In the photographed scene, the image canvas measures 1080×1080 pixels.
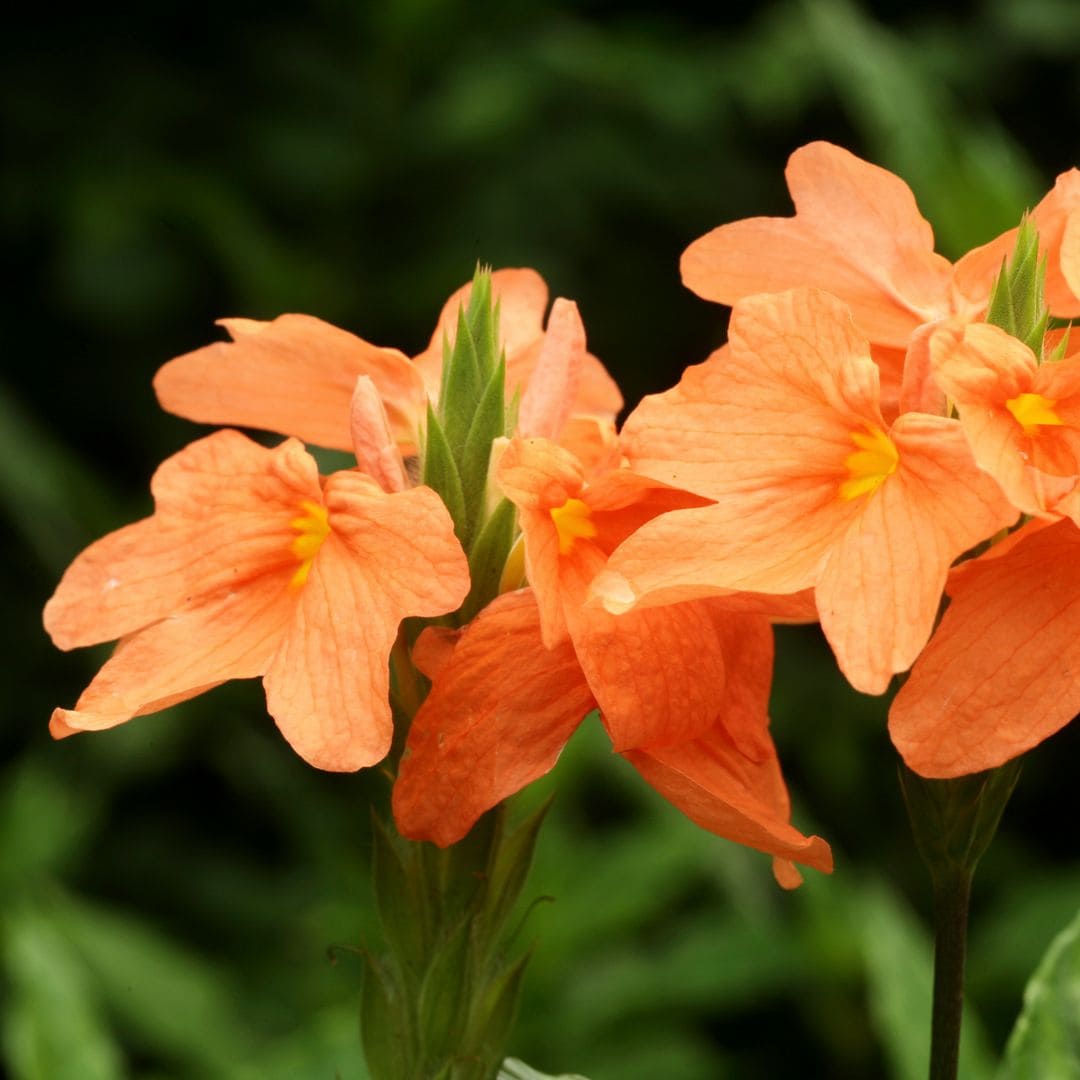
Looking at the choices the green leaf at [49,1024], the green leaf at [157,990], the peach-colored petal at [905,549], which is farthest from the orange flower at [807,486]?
the green leaf at [157,990]

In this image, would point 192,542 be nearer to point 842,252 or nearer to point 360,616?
point 360,616

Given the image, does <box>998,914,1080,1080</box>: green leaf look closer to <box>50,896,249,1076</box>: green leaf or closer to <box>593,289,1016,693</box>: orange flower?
<box>593,289,1016,693</box>: orange flower

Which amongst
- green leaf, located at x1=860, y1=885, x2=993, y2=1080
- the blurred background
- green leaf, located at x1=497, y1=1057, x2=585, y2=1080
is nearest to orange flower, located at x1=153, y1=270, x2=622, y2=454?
green leaf, located at x1=497, y1=1057, x2=585, y2=1080

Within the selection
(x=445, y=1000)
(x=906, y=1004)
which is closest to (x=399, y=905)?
(x=445, y=1000)

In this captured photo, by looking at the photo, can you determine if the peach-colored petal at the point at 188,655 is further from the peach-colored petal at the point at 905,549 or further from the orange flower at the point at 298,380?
the peach-colored petal at the point at 905,549

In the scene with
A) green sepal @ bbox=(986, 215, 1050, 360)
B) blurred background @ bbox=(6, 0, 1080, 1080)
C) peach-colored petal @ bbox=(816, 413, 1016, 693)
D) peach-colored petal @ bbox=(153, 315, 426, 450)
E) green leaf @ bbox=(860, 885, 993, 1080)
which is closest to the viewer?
peach-colored petal @ bbox=(816, 413, 1016, 693)
